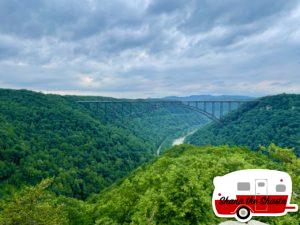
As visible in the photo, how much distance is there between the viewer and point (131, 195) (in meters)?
23.3

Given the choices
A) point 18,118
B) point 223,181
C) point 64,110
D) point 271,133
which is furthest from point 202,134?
point 223,181

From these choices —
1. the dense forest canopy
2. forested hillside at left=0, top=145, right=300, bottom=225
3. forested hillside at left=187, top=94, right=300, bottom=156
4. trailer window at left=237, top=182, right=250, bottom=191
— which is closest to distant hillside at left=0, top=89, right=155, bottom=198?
the dense forest canopy

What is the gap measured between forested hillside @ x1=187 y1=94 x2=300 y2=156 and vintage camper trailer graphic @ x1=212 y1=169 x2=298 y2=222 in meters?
77.2

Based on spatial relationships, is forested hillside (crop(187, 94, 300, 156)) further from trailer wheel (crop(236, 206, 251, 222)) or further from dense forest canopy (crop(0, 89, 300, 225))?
trailer wheel (crop(236, 206, 251, 222))

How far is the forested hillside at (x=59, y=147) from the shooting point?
68062 mm

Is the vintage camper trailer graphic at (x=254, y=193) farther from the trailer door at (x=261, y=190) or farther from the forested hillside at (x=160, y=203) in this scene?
the forested hillside at (x=160, y=203)

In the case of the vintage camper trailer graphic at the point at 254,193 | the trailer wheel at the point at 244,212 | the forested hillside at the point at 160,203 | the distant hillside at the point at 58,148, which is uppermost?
the vintage camper trailer graphic at the point at 254,193

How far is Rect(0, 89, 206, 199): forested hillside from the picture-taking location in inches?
2680

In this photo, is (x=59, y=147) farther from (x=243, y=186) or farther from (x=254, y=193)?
(x=254, y=193)

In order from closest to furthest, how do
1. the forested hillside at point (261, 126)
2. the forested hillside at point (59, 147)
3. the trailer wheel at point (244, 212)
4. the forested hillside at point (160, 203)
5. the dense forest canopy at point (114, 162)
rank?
the trailer wheel at point (244, 212), the forested hillside at point (160, 203), the dense forest canopy at point (114, 162), the forested hillside at point (59, 147), the forested hillside at point (261, 126)

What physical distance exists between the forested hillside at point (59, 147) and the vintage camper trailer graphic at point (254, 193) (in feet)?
187

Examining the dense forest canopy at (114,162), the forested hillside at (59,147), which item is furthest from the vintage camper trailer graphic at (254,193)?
the forested hillside at (59,147)

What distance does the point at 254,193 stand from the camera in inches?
350

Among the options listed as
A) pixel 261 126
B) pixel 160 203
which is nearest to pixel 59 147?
pixel 261 126
